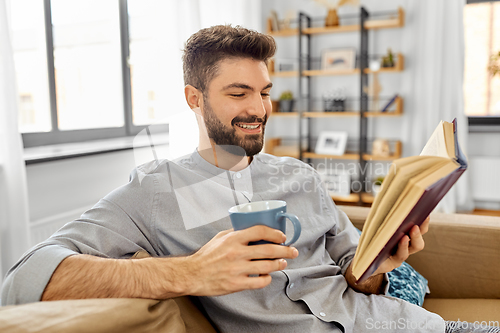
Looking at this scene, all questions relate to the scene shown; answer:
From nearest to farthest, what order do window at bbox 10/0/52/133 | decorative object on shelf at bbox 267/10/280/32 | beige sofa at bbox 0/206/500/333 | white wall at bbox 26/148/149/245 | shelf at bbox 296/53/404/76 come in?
beige sofa at bbox 0/206/500/333 → white wall at bbox 26/148/149/245 → window at bbox 10/0/52/133 → shelf at bbox 296/53/404/76 → decorative object on shelf at bbox 267/10/280/32

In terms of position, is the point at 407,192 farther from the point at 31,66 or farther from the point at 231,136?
the point at 31,66

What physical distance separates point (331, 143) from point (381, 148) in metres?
0.47

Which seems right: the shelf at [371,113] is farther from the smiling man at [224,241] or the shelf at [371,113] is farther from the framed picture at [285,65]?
the smiling man at [224,241]

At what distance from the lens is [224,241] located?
667 millimetres

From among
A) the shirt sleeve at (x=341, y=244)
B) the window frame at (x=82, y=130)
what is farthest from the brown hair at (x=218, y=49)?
the window frame at (x=82, y=130)

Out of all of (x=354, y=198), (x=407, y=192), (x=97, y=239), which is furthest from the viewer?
(x=354, y=198)

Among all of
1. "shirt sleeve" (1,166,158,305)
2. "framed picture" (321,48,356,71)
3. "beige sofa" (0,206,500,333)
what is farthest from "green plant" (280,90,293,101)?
"shirt sleeve" (1,166,158,305)

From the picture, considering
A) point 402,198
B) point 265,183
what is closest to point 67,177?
point 265,183

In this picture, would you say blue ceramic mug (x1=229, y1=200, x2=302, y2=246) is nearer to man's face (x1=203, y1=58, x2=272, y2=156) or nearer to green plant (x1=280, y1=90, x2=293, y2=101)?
man's face (x1=203, y1=58, x2=272, y2=156)

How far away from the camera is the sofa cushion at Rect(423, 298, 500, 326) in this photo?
1145 mm

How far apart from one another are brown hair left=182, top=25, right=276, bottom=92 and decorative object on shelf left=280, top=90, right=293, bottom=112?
2834 millimetres

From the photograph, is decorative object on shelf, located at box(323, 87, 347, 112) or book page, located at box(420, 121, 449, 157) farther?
decorative object on shelf, located at box(323, 87, 347, 112)

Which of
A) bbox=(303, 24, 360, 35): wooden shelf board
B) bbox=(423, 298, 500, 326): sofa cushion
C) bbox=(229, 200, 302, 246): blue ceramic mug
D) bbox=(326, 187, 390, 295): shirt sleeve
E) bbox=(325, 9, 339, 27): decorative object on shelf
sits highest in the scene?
bbox=(325, 9, 339, 27): decorative object on shelf

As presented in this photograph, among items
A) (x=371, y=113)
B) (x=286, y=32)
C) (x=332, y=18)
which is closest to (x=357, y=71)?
(x=371, y=113)
